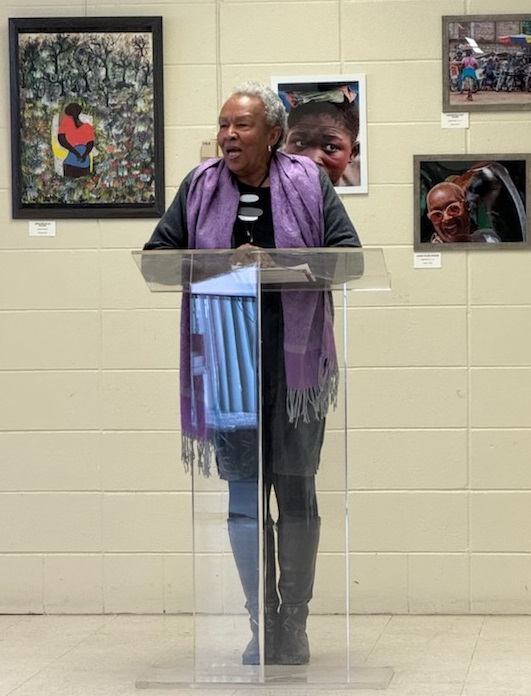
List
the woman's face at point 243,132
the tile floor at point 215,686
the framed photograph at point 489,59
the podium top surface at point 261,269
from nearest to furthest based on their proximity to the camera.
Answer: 1. the podium top surface at point 261,269
2. the tile floor at point 215,686
3. the woman's face at point 243,132
4. the framed photograph at point 489,59

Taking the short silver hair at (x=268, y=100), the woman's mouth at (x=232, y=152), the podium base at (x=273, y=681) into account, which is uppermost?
the short silver hair at (x=268, y=100)

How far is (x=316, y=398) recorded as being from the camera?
10.0 feet

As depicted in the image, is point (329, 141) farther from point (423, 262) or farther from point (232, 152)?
point (232, 152)

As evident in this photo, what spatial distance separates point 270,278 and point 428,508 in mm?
1346

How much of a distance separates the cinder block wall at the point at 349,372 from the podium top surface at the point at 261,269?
3.53 feet

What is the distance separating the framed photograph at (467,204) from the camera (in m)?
4.06

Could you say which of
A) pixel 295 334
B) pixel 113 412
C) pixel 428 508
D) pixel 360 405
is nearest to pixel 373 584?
pixel 428 508

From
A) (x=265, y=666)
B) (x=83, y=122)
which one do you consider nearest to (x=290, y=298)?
(x=265, y=666)

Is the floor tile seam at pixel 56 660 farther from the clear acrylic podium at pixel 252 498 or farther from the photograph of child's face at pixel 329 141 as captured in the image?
the photograph of child's face at pixel 329 141

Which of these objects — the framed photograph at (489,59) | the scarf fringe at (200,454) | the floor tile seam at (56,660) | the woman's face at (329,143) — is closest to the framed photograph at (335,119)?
the woman's face at (329,143)

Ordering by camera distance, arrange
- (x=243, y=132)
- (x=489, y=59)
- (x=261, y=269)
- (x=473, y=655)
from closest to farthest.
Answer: (x=261, y=269) < (x=243, y=132) < (x=473, y=655) < (x=489, y=59)

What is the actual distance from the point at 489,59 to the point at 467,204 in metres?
0.46

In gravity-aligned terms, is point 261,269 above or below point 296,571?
above

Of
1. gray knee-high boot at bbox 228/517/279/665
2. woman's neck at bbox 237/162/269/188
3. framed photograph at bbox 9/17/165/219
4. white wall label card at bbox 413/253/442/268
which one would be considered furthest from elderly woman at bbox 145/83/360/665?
framed photograph at bbox 9/17/165/219
